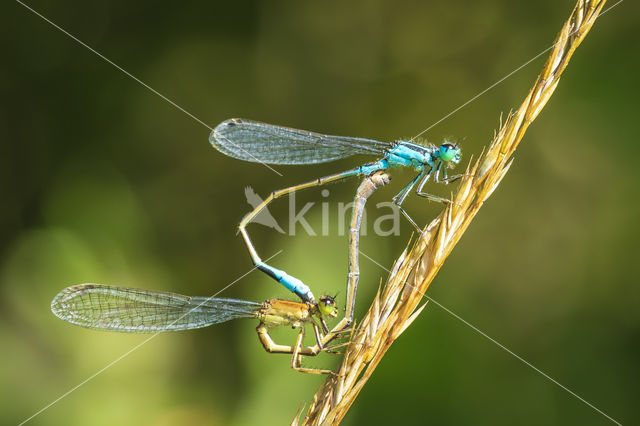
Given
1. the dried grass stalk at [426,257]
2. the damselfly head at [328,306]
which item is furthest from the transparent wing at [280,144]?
the dried grass stalk at [426,257]

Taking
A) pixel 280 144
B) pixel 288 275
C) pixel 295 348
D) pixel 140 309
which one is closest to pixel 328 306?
pixel 295 348

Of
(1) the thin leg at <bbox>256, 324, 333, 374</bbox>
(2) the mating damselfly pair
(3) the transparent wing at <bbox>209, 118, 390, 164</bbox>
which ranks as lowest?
(1) the thin leg at <bbox>256, 324, 333, 374</bbox>

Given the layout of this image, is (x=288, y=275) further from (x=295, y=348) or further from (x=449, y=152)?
(x=449, y=152)

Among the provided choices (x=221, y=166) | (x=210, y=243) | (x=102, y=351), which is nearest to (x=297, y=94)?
(x=221, y=166)

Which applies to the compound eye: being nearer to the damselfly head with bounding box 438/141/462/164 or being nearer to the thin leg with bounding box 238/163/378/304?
the damselfly head with bounding box 438/141/462/164

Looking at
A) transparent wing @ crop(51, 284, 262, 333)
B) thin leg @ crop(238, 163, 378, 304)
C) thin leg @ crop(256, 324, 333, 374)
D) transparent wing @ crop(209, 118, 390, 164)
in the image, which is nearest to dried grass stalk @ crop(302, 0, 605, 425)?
thin leg @ crop(256, 324, 333, 374)

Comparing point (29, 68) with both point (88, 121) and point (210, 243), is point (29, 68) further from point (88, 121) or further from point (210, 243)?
point (210, 243)
